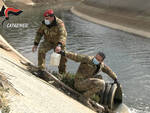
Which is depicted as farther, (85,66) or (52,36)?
(52,36)

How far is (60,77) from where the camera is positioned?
33.3 feet

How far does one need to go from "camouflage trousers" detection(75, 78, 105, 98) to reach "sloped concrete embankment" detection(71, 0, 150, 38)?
2590cm

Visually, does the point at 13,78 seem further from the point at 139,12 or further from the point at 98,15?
the point at 98,15

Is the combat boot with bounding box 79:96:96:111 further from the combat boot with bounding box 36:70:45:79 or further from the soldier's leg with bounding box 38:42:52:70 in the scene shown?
the soldier's leg with bounding box 38:42:52:70

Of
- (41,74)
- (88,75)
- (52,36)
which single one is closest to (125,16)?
(52,36)

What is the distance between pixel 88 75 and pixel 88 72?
130 mm

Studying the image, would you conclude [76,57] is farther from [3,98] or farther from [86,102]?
[3,98]

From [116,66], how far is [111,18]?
103 ft

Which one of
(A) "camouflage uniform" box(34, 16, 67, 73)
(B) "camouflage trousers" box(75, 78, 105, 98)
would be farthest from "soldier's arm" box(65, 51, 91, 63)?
(A) "camouflage uniform" box(34, 16, 67, 73)

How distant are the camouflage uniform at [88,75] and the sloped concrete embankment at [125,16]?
2590 centimetres

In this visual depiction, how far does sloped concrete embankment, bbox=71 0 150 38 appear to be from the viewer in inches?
1511

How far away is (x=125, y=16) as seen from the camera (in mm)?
46719

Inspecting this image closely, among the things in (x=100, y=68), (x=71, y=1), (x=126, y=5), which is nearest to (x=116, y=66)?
(x=100, y=68)

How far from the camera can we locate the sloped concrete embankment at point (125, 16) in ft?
126
